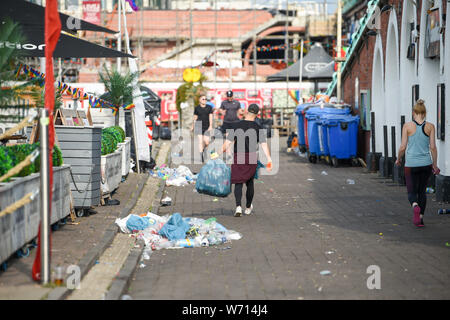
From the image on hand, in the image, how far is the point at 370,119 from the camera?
2086 cm

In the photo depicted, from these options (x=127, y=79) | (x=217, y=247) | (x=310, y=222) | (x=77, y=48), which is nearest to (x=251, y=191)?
(x=310, y=222)

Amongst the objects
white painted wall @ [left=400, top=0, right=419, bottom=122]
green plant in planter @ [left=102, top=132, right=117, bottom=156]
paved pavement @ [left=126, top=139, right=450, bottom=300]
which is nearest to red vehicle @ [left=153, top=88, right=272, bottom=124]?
white painted wall @ [left=400, top=0, right=419, bottom=122]

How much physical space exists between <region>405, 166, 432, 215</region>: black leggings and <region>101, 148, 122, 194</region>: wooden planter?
4.63 m

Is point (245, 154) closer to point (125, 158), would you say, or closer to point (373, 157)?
point (125, 158)

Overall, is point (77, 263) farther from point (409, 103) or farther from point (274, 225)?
point (409, 103)

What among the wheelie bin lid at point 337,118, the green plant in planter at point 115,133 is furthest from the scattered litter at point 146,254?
the wheelie bin lid at point 337,118

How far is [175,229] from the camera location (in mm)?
9570

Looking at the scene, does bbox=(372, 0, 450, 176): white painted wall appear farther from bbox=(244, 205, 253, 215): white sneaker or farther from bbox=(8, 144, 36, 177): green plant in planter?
bbox=(8, 144, 36, 177): green plant in planter

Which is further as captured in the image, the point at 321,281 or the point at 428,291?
the point at 321,281

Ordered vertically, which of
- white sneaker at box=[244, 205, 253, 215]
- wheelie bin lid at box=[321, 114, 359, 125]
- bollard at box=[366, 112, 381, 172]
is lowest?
white sneaker at box=[244, 205, 253, 215]

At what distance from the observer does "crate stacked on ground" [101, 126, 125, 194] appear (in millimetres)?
12414

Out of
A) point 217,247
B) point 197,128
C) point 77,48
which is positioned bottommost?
point 217,247

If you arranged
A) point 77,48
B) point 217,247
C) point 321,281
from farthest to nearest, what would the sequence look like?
point 77,48, point 217,247, point 321,281

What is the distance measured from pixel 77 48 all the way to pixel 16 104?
208 inches
